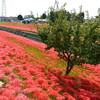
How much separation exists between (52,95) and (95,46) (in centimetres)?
492

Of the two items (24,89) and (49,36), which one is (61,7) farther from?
(24,89)

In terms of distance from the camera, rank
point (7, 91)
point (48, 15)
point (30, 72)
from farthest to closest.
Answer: point (48, 15) < point (30, 72) < point (7, 91)

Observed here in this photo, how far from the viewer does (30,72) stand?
1118 centimetres

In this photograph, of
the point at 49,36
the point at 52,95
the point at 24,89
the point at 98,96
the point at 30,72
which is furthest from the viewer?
the point at 49,36

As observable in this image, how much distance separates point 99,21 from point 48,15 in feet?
17.0

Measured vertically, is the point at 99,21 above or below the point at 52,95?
above

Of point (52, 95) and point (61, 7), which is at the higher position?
point (61, 7)

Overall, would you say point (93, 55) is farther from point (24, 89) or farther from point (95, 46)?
point (24, 89)

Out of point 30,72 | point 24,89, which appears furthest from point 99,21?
point 24,89

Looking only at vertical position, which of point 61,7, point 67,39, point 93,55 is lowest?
point 93,55

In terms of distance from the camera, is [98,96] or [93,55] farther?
[93,55]

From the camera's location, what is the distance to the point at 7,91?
7.04 m

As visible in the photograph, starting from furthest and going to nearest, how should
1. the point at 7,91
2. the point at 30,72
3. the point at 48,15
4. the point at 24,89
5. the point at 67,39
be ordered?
the point at 48,15, the point at 67,39, the point at 30,72, the point at 24,89, the point at 7,91

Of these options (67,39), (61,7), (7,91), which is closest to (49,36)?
(67,39)
